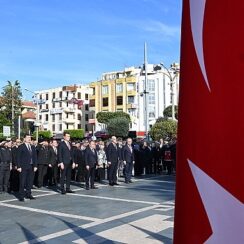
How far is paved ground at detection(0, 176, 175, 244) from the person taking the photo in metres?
7.11

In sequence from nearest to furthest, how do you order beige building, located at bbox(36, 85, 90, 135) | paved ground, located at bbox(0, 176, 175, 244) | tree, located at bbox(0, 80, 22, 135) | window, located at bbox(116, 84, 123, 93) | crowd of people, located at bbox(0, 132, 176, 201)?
paved ground, located at bbox(0, 176, 175, 244)
crowd of people, located at bbox(0, 132, 176, 201)
tree, located at bbox(0, 80, 22, 135)
window, located at bbox(116, 84, 123, 93)
beige building, located at bbox(36, 85, 90, 135)

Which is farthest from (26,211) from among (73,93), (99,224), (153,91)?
(73,93)

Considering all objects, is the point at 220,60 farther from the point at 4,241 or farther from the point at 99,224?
the point at 99,224

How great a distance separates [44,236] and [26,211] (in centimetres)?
283

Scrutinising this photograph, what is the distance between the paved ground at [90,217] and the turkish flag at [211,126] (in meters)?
4.96

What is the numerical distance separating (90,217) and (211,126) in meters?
7.41

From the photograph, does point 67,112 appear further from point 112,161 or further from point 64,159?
point 64,159

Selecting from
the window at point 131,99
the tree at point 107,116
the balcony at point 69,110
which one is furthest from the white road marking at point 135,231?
the balcony at point 69,110

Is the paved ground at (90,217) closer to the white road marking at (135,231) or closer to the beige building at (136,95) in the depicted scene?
the white road marking at (135,231)

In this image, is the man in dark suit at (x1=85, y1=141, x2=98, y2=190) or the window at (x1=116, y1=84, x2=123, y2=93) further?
the window at (x1=116, y1=84, x2=123, y2=93)

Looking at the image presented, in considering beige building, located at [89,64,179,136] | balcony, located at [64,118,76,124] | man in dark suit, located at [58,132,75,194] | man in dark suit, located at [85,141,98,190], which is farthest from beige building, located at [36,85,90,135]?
man in dark suit, located at [58,132,75,194]

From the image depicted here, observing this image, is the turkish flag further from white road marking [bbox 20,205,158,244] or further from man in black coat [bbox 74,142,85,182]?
man in black coat [bbox 74,142,85,182]

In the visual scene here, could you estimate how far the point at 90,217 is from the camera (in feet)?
29.3

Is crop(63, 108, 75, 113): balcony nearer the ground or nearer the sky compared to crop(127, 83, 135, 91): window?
nearer the ground
